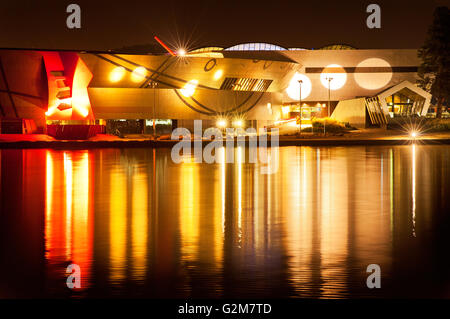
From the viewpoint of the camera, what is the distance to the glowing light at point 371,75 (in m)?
88.1

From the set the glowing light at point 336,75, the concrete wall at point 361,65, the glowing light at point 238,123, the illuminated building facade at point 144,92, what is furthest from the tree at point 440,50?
the glowing light at point 238,123

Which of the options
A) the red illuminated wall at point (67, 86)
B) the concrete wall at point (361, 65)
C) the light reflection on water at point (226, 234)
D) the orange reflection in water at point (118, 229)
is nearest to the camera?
the light reflection on water at point (226, 234)

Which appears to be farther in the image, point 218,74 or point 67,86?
point 218,74

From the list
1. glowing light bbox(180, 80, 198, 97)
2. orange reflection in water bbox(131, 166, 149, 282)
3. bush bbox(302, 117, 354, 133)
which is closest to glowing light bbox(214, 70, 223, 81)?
glowing light bbox(180, 80, 198, 97)

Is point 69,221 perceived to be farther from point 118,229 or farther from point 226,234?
point 226,234

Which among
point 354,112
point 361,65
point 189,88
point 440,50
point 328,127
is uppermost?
point 361,65

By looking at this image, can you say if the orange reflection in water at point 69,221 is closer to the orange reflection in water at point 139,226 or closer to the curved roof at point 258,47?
the orange reflection in water at point 139,226

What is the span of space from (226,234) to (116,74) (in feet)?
171

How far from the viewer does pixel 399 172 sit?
21969 mm

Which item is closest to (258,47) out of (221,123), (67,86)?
(221,123)

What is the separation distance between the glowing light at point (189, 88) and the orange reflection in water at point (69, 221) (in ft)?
140

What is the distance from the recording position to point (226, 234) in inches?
420
